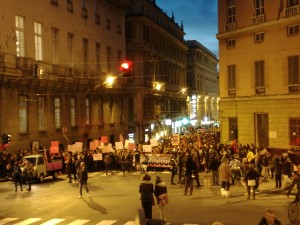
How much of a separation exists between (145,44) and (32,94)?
1153 inches

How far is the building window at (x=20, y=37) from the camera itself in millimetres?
32484

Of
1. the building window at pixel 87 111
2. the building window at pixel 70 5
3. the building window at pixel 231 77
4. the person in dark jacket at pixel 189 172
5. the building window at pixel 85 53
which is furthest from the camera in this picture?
the building window at pixel 87 111

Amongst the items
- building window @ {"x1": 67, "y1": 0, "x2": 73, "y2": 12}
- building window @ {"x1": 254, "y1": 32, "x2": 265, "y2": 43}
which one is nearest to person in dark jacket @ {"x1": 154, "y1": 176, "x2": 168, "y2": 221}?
building window @ {"x1": 254, "y1": 32, "x2": 265, "y2": 43}

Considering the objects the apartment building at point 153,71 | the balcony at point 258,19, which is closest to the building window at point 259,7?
the balcony at point 258,19

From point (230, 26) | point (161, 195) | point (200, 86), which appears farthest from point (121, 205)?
point (200, 86)

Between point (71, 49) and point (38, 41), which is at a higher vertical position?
point (71, 49)

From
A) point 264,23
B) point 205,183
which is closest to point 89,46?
point 264,23

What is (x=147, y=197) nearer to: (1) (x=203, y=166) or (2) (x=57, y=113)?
(1) (x=203, y=166)

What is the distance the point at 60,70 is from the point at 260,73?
52.2 feet

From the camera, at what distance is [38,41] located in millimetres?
35281

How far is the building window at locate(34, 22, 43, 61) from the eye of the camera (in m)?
34.9

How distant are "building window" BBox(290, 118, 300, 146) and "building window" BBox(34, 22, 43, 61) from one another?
19.0 metres

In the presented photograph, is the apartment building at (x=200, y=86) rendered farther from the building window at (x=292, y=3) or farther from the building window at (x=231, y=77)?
the building window at (x=292, y=3)

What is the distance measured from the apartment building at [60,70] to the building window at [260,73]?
1533 cm
